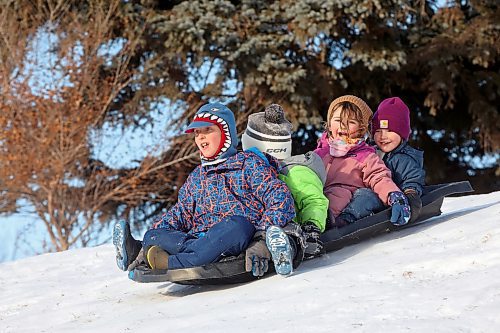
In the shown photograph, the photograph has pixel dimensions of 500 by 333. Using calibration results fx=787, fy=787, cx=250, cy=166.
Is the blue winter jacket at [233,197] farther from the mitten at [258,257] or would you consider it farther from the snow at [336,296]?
the snow at [336,296]

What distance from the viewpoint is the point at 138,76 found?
11305 millimetres

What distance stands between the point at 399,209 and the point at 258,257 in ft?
3.44

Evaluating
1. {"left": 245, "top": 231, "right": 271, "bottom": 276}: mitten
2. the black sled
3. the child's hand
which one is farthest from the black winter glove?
the child's hand

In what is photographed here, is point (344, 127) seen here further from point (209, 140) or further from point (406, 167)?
point (209, 140)

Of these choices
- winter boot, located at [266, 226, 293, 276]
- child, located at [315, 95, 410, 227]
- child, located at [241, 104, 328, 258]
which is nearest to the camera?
winter boot, located at [266, 226, 293, 276]

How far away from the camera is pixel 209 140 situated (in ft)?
14.8

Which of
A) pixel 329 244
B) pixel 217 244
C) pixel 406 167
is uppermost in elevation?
pixel 406 167

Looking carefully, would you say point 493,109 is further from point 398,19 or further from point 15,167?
point 15,167

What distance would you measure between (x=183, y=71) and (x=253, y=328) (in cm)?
858

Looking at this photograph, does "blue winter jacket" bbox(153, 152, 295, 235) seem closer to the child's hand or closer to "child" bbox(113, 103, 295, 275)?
"child" bbox(113, 103, 295, 275)

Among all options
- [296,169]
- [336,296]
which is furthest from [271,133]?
[336,296]

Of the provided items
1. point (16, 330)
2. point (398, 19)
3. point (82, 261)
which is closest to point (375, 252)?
point (16, 330)

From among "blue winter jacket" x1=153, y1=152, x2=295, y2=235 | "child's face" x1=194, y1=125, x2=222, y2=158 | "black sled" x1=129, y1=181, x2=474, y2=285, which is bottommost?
"black sled" x1=129, y1=181, x2=474, y2=285

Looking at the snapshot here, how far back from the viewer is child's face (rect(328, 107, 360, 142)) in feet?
16.7
